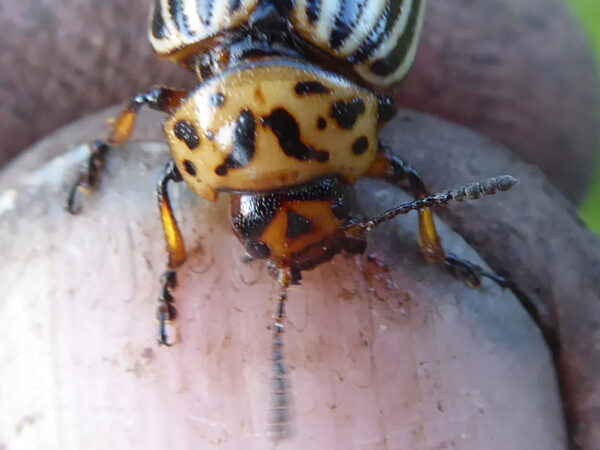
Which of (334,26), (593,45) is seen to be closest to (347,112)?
(334,26)

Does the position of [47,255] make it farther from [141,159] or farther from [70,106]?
[70,106]

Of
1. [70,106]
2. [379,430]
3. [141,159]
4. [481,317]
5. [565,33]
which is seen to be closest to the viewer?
[379,430]

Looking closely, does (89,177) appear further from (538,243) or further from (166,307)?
(538,243)

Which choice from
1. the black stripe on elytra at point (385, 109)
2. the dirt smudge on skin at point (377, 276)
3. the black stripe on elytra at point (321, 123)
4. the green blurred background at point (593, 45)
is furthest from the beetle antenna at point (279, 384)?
the green blurred background at point (593, 45)

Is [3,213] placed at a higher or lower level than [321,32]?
lower

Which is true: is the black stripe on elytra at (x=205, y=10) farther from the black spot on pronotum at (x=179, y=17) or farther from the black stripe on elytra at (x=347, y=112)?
the black stripe on elytra at (x=347, y=112)

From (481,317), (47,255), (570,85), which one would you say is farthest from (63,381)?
(570,85)
